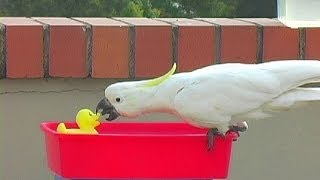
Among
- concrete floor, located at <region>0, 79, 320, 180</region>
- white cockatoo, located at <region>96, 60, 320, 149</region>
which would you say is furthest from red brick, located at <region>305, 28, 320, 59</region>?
white cockatoo, located at <region>96, 60, 320, 149</region>

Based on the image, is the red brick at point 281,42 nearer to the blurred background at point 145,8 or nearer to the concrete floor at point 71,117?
the concrete floor at point 71,117

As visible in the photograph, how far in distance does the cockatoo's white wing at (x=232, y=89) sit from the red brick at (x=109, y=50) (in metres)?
0.37

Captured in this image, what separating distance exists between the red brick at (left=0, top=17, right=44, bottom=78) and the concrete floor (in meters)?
0.03

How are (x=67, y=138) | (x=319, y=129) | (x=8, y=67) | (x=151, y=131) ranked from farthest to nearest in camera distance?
(x=319, y=129), (x=8, y=67), (x=151, y=131), (x=67, y=138)

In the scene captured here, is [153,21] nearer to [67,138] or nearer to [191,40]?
[191,40]

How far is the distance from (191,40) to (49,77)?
0.29 meters

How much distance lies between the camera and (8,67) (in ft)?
5.95

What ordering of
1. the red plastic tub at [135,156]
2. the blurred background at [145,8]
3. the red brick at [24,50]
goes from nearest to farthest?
the red plastic tub at [135,156] → the red brick at [24,50] → the blurred background at [145,8]

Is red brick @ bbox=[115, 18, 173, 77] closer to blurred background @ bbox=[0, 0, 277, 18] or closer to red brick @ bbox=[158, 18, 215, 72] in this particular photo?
red brick @ bbox=[158, 18, 215, 72]

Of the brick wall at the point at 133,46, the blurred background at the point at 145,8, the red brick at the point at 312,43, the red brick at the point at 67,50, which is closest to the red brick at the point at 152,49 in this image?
the brick wall at the point at 133,46

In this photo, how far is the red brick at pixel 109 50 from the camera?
1831mm

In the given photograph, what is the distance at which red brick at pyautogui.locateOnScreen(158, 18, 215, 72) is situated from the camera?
6.10 ft

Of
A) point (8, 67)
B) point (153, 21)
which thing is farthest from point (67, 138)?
point (153, 21)

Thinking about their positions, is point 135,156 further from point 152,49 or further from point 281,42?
point 281,42
